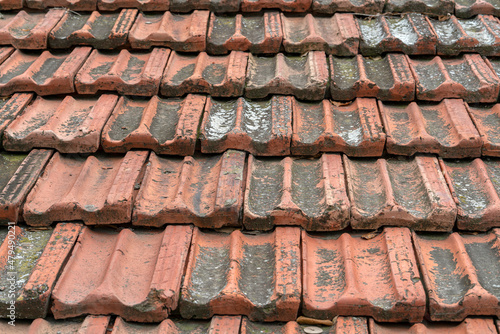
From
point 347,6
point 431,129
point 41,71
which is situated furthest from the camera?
point 347,6

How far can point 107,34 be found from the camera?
253cm

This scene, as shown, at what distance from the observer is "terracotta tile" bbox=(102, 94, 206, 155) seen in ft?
6.56

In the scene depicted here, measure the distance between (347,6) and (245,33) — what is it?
2.04ft

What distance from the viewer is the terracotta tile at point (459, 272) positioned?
4.83 feet

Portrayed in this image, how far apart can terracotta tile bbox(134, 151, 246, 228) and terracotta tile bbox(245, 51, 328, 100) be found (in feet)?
1.37

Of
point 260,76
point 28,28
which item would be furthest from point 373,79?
→ point 28,28

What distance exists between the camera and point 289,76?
229 cm

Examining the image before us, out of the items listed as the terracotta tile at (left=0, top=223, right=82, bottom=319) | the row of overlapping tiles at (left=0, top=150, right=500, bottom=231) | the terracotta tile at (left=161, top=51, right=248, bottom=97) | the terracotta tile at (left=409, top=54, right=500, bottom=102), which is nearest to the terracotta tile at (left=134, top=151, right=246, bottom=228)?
the row of overlapping tiles at (left=0, top=150, right=500, bottom=231)

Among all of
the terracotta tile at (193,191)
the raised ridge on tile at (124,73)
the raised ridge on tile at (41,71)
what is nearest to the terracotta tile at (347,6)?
the raised ridge on tile at (124,73)

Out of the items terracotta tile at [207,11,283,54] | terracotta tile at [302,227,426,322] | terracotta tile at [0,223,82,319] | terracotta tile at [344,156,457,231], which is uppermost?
terracotta tile at [207,11,283,54]

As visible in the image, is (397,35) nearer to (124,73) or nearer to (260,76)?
(260,76)

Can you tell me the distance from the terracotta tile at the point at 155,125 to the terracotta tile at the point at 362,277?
2.30 feet

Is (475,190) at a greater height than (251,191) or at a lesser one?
greater

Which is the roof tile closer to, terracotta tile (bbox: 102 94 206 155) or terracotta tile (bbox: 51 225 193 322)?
terracotta tile (bbox: 102 94 206 155)
